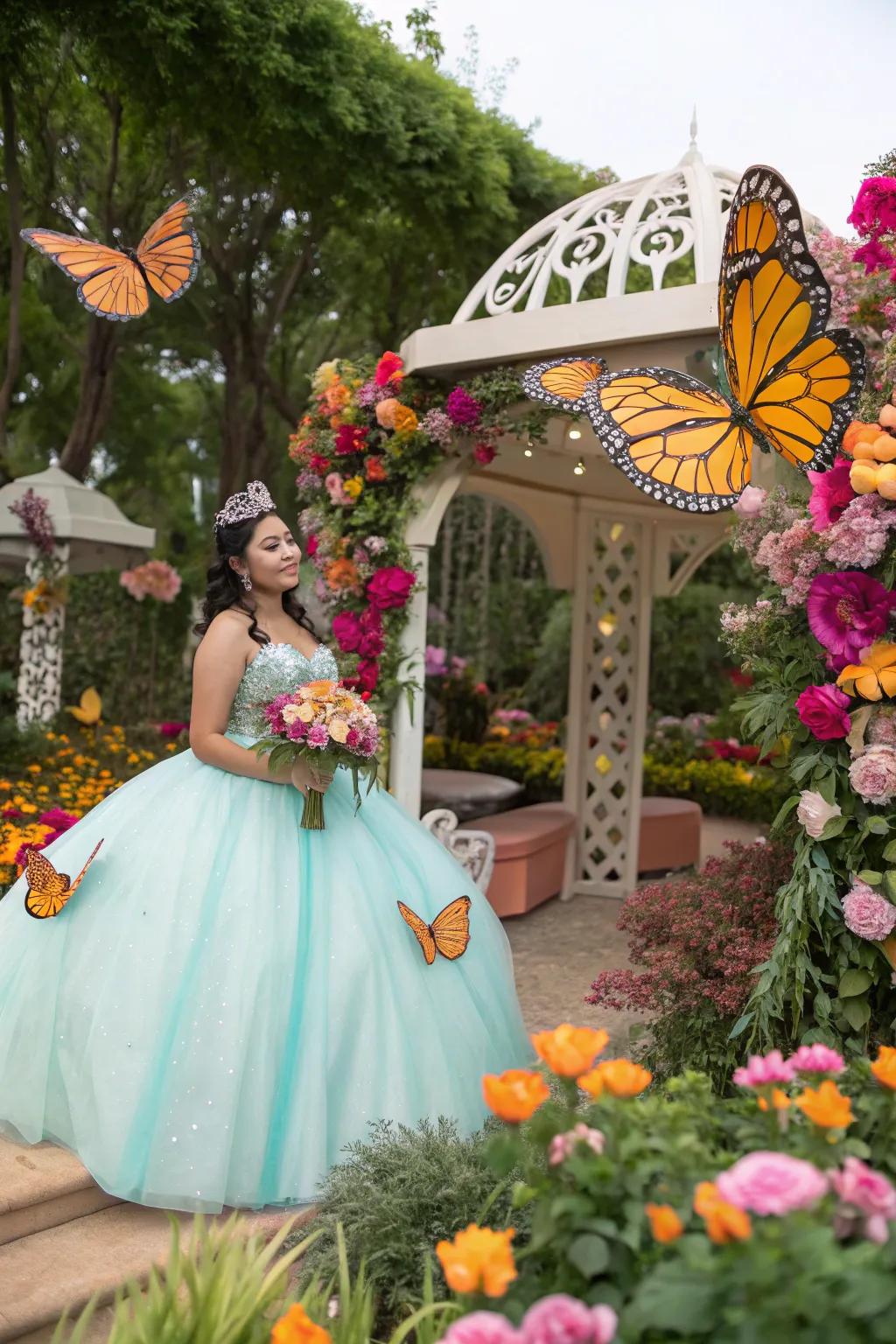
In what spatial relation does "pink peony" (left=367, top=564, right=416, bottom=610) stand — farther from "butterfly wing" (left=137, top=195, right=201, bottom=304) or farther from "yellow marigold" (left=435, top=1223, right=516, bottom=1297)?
"yellow marigold" (left=435, top=1223, right=516, bottom=1297)

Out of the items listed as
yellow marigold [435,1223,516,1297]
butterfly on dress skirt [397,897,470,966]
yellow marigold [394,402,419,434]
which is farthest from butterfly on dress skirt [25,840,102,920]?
yellow marigold [394,402,419,434]

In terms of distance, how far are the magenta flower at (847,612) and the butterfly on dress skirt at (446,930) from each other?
1.43 meters

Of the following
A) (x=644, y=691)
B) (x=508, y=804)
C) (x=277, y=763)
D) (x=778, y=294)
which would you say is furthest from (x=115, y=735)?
(x=778, y=294)

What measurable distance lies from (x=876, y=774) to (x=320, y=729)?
152 centimetres

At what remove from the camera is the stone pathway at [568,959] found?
523cm

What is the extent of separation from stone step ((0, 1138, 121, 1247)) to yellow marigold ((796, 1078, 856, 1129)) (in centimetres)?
225

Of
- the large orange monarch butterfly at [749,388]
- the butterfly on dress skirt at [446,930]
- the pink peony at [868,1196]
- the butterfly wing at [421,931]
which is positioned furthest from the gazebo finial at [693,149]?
the pink peony at [868,1196]

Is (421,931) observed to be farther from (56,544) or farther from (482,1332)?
(56,544)

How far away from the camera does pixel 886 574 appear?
9.21ft

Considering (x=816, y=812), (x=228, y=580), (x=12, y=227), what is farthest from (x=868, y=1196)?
(x=12, y=227)

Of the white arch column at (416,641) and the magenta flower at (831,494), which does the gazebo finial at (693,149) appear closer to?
the white arch column at (416,641)

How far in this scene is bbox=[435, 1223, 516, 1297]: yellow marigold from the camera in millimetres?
1436

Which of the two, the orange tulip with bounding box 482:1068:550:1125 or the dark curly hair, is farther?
the dark curly hair

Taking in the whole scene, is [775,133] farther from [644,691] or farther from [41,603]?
[41,603]
